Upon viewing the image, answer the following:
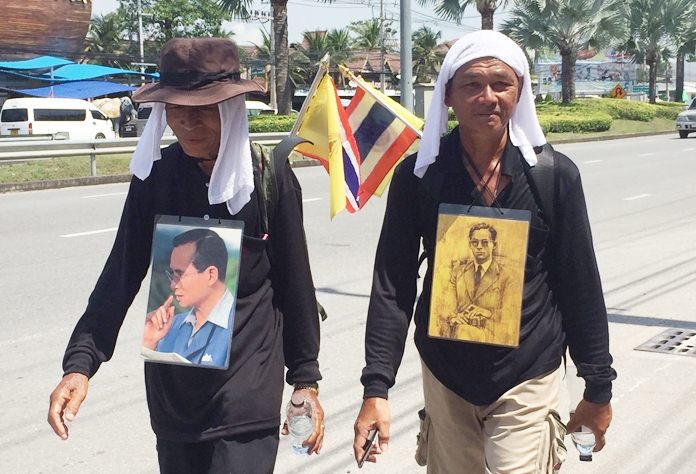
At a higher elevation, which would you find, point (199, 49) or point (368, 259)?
point (199, 49)

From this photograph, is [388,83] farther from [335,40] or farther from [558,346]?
[558,346]

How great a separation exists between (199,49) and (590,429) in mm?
1482

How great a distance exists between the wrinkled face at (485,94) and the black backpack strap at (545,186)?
5.6 inches

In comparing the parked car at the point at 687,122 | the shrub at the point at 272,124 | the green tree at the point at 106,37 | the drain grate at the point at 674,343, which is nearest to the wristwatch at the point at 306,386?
the drain grate at the point at 674,343

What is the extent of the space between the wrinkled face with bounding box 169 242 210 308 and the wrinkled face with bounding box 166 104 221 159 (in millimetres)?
253

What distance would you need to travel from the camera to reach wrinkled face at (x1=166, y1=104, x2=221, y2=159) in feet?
8.96

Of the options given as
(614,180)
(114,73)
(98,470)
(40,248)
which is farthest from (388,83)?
(98,470)

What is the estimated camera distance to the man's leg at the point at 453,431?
280 cm

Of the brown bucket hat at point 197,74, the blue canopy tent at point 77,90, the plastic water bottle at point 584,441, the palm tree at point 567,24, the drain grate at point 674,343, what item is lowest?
the drain grate at point 674,343

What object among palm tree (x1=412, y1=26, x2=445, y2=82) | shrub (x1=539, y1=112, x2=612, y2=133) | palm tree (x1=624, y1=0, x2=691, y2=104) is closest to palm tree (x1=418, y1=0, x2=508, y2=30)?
shrub (x1=539, y1=112, x2=612, y2=133)

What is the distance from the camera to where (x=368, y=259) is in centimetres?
1002

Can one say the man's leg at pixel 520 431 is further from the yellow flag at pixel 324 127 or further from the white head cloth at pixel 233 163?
the yellow flag at pixel 324 127

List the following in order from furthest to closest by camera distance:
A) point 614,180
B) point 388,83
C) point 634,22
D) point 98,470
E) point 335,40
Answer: point 388,83 → point 335,40 → point 634,22 → point 614,180 → point 98,470

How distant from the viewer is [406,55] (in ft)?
62.5
